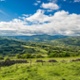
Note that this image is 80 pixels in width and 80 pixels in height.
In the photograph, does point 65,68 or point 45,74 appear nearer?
point 45,74

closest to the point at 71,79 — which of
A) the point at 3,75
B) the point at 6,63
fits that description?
the point at 3,75

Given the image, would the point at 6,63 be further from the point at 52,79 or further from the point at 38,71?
the point at 52,79

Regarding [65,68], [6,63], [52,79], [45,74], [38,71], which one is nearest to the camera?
[52,79]

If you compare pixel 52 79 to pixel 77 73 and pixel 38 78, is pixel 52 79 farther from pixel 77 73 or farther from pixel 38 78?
pixel 77 73

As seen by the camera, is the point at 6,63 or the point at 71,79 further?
the point at 6,63

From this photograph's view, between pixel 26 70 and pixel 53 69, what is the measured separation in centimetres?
851

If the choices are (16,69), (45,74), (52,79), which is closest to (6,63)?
(16,69)

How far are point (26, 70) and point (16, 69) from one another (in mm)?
4326

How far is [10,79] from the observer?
160 ft

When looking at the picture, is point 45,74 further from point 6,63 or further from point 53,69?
point 6,63

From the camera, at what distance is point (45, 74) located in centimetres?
5391

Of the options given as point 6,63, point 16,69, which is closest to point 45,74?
point 16,69

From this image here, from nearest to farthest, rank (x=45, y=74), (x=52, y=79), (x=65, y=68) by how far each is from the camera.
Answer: (x=52, y=79) < (x=45, y=74) < (x=65, y=68)

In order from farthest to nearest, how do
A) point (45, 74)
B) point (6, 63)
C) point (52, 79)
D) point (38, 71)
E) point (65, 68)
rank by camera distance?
point (6, 63) → point (65, 68) → point (38, 71) → point (45, 74) → point (52, 79)
